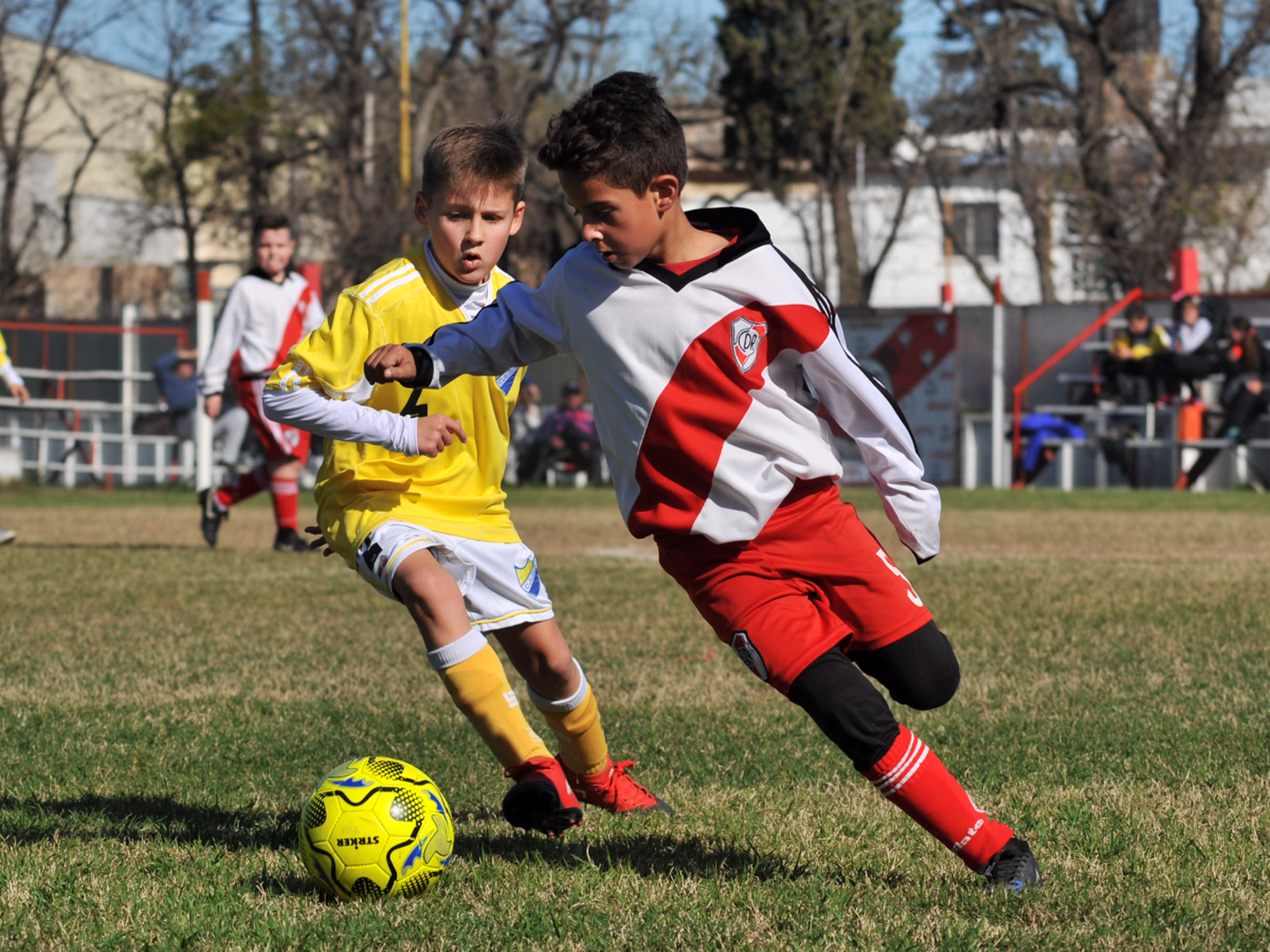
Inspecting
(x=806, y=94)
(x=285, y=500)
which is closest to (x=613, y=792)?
(x=285, y=500)

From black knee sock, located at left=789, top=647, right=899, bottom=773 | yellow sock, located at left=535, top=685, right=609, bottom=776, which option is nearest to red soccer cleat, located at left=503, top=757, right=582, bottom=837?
yellow sock, located at left=535, top=685, right=609, bottom=776

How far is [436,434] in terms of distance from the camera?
3.42 m

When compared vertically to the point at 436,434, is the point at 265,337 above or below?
above

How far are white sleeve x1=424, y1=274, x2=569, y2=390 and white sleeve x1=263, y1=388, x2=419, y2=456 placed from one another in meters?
0.19

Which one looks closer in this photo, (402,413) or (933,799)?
(933,799)

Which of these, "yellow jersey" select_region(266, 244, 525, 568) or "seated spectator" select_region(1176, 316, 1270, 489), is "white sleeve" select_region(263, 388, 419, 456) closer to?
"yellow jersey" select_region(266, 244, 525, 568)

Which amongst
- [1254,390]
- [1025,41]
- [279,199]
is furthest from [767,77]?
[1254,390]

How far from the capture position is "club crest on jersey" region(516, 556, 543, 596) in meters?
3.84

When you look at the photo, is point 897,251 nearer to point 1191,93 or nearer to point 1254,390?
point 1191,93

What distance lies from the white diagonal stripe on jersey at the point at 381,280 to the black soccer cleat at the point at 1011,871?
2072mm

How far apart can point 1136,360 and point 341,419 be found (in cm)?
1549

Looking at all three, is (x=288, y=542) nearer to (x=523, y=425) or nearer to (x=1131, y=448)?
(x=523, y=425)

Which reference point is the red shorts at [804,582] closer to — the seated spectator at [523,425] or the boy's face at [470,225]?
the boy's face at [470,225]

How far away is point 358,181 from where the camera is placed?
2989cm
